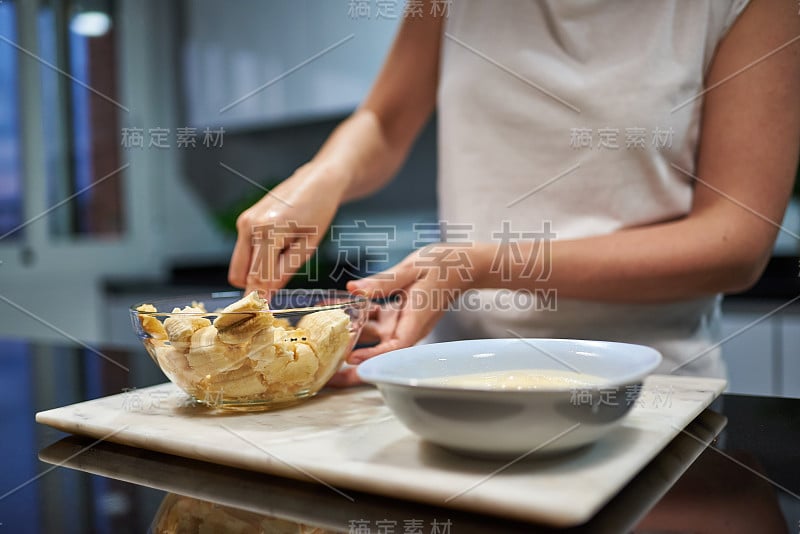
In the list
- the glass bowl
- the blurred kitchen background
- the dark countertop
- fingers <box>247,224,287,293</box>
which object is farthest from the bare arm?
the blurred kitchen background

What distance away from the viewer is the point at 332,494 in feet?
1.57

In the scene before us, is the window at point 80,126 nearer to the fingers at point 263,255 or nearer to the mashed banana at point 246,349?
the fingers at point 263,255

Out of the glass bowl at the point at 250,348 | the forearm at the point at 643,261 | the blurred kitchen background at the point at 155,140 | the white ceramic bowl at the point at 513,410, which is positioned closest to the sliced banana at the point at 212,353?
the glass bowl at the point at 250,348

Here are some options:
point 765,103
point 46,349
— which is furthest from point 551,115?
point 46,349

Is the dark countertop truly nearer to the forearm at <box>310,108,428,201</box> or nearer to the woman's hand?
the woman's hand

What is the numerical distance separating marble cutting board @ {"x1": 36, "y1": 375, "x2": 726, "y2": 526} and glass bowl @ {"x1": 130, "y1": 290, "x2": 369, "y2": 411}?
23 mm

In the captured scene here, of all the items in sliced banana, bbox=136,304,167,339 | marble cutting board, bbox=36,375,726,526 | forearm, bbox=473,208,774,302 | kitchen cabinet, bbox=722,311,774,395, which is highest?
forearm, bbox=473,208,774,302

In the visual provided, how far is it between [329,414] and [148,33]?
2732 millimetres

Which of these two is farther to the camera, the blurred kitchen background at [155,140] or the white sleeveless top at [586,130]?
the blurred kitchen background at [155,140]

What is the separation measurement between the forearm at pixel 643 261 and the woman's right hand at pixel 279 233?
207 mm

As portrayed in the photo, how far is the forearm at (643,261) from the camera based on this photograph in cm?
81

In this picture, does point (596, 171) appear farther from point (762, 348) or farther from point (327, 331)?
point (762, 348)

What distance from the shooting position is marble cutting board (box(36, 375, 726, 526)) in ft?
1.40

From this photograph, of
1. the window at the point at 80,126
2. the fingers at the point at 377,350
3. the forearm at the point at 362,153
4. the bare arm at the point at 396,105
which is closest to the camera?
the fingers at the point at 377,350
